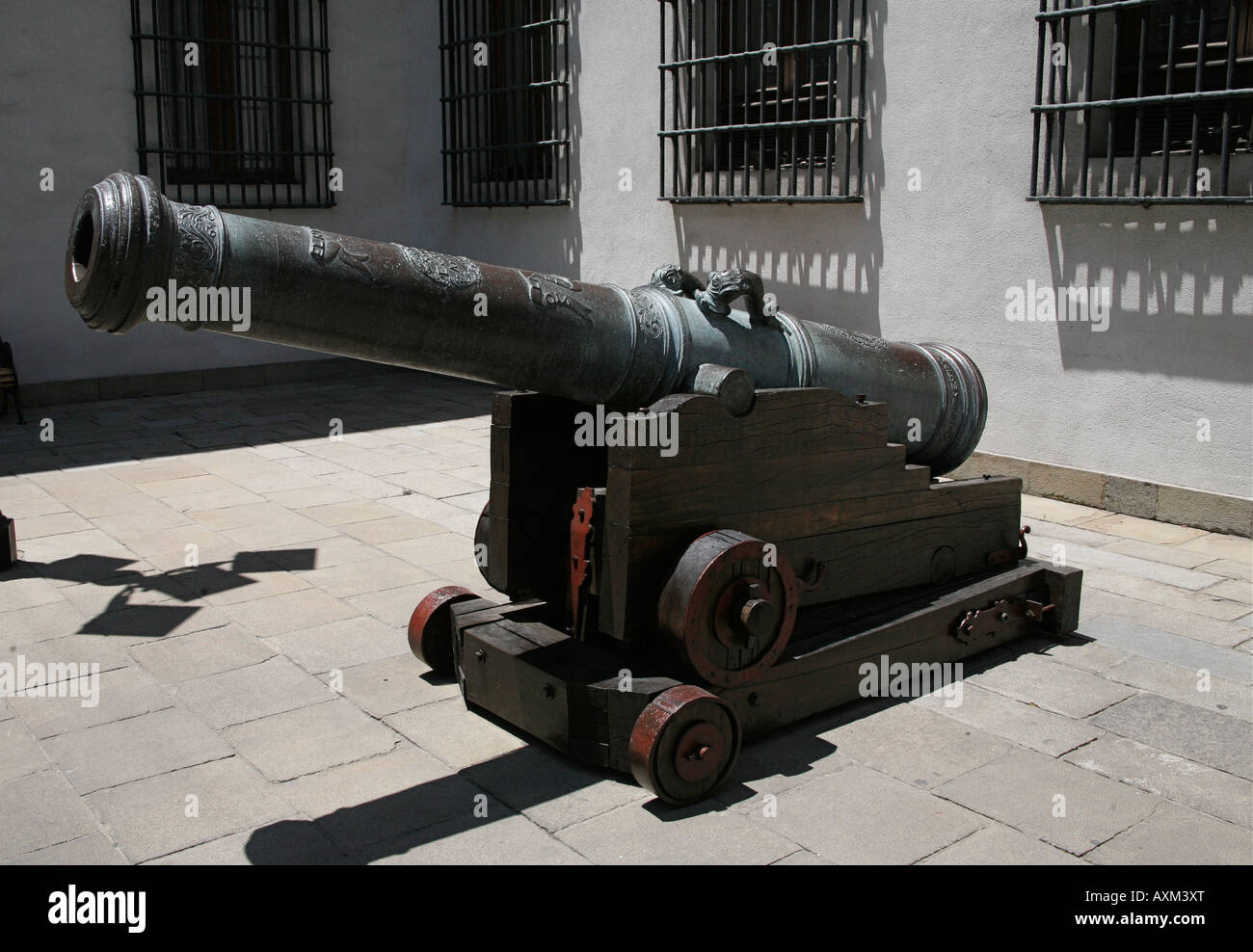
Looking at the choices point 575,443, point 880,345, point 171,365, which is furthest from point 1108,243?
point 171,365

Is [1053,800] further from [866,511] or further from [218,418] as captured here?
[218,418]

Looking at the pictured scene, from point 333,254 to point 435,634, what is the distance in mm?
1609

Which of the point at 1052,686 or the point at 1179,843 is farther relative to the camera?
the point at 1052,686

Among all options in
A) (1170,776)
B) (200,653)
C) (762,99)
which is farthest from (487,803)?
(762,99)

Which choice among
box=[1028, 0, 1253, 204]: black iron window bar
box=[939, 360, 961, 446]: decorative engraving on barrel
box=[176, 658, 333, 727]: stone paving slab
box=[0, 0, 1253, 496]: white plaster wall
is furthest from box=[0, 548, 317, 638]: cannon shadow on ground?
box=[1028, 0, 1253, 204]: black iron window bar

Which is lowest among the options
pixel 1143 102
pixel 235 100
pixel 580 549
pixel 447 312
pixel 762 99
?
pixel 580 549

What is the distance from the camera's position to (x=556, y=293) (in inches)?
129

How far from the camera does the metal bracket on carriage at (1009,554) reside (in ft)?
14.5

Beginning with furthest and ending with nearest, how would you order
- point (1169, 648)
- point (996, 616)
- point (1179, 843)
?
1. point (1169, 648)
2. point (996, 616)
3. point (1179, 843)

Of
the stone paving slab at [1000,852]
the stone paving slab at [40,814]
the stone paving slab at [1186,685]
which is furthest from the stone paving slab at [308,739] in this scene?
the stone paving slab at [1186,685]

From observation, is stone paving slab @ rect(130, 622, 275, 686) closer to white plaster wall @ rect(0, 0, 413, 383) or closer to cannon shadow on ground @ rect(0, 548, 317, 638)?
cannon shadow on ground @ rect(0, 548, 317, 638)

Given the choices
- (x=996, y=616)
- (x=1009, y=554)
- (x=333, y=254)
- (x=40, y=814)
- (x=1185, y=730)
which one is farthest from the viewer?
(x=1009, y=554)

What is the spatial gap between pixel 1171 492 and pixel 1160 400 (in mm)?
474

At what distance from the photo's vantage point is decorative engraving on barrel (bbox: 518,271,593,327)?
3.21 meters
